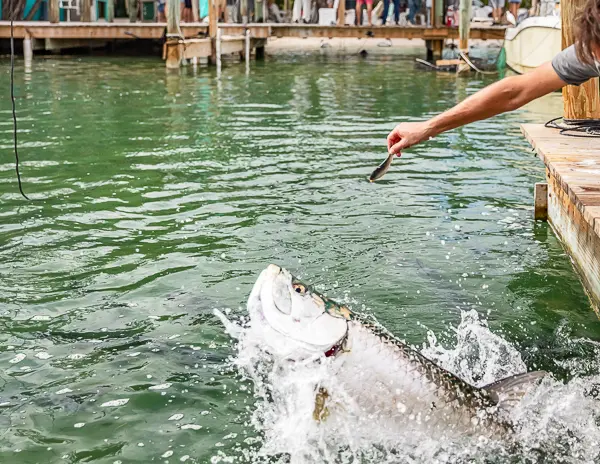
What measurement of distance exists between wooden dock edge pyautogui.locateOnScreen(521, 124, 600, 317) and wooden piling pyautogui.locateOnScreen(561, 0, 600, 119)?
62cm

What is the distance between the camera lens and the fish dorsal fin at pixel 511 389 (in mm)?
4039

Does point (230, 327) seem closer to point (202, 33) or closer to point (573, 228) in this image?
point (573, 228)

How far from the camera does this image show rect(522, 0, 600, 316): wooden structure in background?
4844 mm

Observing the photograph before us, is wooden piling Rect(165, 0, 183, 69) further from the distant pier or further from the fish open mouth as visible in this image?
the fish open mouth

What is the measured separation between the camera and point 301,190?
9430 mm

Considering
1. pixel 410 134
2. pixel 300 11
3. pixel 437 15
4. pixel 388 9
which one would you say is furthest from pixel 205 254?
pixel 300 11

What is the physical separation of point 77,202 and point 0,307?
113 inches

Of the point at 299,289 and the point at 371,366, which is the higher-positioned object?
the point at 299,289

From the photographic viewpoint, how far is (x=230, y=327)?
5.68 metres

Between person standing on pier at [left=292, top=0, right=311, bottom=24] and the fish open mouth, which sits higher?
person standing on pier at [left=292, top=0, right=311, bottom=24]

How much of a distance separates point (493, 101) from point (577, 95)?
382 cm

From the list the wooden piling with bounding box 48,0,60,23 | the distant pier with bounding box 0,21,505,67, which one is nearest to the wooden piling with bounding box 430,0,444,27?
the distant pier with bounding box 0,21,505,67

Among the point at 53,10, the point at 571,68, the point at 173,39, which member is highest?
the point at 53,10

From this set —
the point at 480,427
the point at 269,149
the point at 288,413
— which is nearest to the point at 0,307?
the point at 288,413
